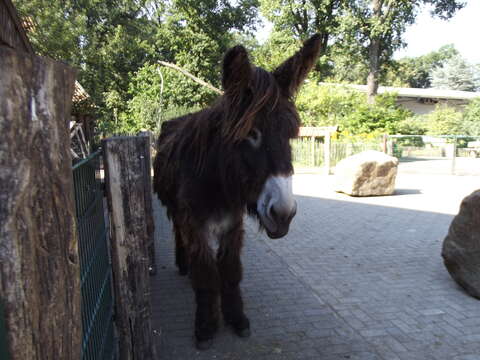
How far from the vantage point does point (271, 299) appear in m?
3.85

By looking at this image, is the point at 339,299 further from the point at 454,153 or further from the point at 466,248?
the point at 454,153

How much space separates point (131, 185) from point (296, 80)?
1396mm

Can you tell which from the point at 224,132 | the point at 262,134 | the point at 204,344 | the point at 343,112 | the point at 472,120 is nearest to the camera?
the point at 262,134

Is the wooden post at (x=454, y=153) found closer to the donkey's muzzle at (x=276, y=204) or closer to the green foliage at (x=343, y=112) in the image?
the green foliage at (x=343, y=112)

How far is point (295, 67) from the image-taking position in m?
2.41

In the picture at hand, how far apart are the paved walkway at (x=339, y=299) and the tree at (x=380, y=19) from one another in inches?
805

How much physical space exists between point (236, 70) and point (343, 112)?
826 inches

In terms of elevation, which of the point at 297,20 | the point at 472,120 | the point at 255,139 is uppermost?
the point at 297,20

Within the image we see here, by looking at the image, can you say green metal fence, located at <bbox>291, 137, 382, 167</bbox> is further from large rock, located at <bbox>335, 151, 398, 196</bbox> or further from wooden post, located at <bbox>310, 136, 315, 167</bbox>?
large rock, located at <bbox>335, 151, 398, 196</bbox>

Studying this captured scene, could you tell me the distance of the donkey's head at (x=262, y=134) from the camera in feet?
6.65

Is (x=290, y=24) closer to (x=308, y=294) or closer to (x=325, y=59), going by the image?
(x=325, y=59)

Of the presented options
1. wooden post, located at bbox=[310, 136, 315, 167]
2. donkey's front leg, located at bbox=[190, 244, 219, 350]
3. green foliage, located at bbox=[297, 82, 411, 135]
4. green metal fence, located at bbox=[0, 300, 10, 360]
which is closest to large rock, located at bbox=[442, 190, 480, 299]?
donkey's front leg, located at bbox=[190, 244, 219, 350]

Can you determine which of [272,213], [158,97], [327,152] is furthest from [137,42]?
[272,213]

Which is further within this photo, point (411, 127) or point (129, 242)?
point (411, 127)
